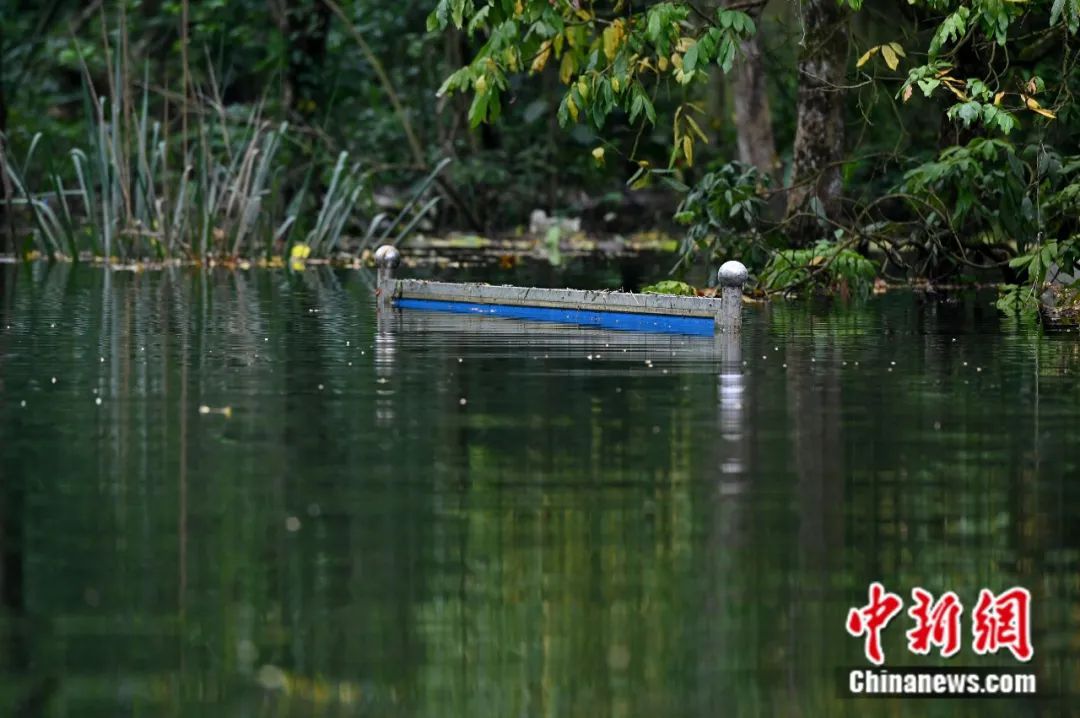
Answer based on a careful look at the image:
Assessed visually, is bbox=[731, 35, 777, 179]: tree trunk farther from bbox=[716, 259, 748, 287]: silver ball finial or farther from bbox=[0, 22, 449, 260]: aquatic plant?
bbox=[716, 259, 748, 287]: silver ball finial

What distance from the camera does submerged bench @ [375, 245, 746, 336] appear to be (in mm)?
16062

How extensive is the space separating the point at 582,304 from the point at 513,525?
9.67 meters

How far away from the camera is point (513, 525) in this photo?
7863 mm

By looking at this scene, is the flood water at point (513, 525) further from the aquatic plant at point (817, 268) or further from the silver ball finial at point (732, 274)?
the aquatic plant at point (817, 268)

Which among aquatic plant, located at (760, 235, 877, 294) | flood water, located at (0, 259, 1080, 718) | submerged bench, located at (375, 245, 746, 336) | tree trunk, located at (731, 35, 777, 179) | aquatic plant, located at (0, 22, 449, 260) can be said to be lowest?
flood water, located at (0, 259, 1080, 718)

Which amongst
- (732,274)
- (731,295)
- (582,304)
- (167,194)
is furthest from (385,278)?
(167,194)

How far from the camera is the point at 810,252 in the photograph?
20328 mm

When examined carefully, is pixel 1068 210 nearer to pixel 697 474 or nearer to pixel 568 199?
pixel 697 474

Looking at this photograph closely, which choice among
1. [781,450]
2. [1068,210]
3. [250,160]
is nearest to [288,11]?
[250,160]

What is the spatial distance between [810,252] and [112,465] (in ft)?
39.0

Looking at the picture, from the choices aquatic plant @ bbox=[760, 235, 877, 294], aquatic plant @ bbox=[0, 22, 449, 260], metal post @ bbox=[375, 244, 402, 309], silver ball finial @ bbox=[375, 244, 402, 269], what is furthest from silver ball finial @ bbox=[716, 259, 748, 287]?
aquatic plant @ bbox=[0, 22, 449, 260]

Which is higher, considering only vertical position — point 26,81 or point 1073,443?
point 26,81

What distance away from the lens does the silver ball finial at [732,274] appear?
15766 mm

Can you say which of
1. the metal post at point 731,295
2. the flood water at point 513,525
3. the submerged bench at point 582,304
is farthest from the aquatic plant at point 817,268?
the flood water at point 513,525
